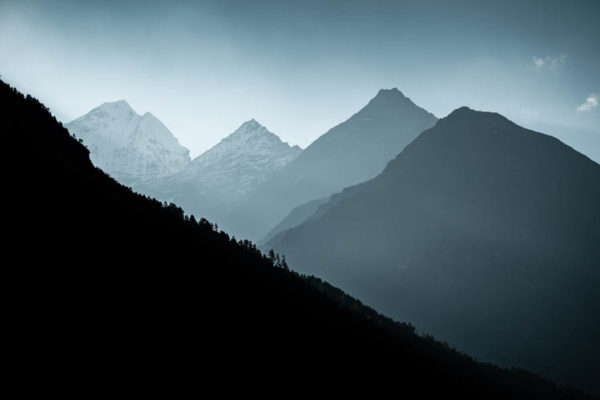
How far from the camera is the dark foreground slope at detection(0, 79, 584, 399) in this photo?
47.8 meters

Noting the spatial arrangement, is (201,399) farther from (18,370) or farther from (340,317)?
(340,317)

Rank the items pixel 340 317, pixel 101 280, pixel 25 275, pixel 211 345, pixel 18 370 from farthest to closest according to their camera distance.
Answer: pixel 340 317 → pixel 211 345 → pixel 101 280 → pixel 25 275 → pixel 18 370

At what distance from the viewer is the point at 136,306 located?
2687 inches

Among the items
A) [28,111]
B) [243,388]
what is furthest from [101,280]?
[28,111]

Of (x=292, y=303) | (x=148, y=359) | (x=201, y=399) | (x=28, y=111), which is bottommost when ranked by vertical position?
(x=201, y=399)

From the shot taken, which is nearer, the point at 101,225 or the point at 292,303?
the point at 101,225

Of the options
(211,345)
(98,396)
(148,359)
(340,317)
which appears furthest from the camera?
(340,317)

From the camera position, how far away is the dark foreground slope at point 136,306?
47.8m

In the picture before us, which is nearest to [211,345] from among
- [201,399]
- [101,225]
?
[201,399]

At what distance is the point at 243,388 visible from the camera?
67125 millimetres

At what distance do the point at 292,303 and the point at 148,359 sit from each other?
7159 centimetres

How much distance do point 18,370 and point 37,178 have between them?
39.5 m

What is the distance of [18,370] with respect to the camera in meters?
38.0

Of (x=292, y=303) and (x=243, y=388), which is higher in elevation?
(x=292, y=303)
